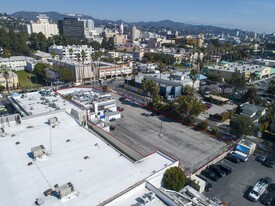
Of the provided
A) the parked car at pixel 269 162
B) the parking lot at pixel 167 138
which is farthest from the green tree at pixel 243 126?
the parked car at pixel 269 162

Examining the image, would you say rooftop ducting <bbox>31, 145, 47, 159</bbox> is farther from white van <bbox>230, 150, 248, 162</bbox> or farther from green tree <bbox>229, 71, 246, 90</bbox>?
green tree <bbox>229, 71, 246, 90</bbox>

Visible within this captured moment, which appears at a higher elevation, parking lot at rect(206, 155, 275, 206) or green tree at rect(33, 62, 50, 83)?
green tree at rect(33, 62, 50, 83)

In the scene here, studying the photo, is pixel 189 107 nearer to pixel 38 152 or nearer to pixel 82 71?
pixel 38 152

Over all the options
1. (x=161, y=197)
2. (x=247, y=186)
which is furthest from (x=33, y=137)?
(x=247, y=186)

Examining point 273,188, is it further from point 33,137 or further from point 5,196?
point 33,137

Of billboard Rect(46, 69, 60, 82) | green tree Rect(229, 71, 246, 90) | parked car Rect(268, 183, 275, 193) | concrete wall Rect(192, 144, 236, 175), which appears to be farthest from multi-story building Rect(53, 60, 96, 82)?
parked car Rect(268, 183, 275, 193)

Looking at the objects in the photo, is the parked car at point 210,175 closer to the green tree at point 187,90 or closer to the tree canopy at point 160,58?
the green tree at point 187,90

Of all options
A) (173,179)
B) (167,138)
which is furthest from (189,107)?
(173,179)
